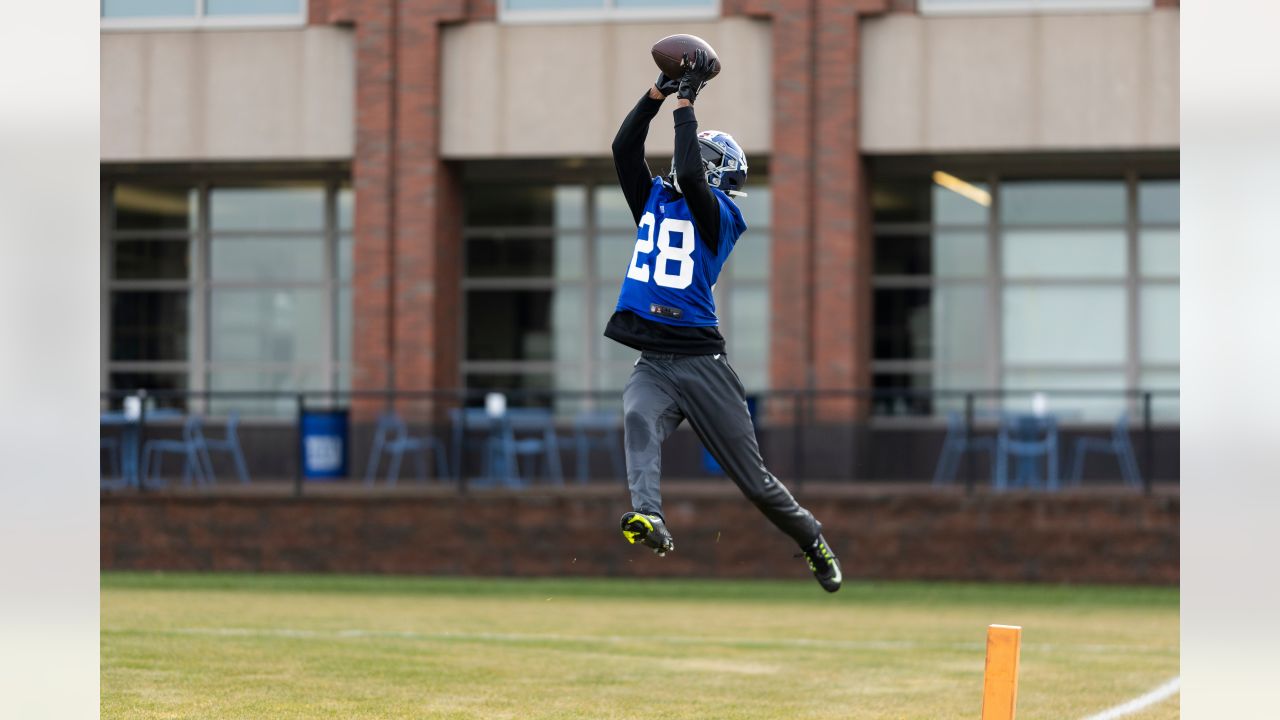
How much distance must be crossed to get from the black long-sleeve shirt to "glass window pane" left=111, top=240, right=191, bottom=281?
1875 cm

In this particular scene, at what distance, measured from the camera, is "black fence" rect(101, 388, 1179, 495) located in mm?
21734

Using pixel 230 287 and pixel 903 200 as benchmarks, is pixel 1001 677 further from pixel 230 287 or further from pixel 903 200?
pixel 230 287

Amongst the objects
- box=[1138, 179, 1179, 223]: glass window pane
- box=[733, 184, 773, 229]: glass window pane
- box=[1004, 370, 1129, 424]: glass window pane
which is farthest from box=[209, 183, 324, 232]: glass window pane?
box=[1138, 179, 1179, 223]: glass window pane

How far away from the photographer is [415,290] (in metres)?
23.3

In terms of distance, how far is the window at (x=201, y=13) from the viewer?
23.6m

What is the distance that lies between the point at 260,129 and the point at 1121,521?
12021 millimetres

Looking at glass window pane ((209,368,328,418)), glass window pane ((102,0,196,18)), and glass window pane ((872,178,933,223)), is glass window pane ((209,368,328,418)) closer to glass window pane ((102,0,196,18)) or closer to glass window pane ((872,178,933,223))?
glass window pane ((102,0,196,18))

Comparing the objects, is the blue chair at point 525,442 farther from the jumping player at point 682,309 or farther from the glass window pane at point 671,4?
the jumping player at point 682,309

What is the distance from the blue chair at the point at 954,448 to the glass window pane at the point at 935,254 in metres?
2.30

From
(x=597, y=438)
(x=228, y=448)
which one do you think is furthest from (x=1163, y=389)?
(x=228, y=448)

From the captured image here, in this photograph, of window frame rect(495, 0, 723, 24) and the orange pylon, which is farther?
window frame rect(495, 0, 723, 24)
